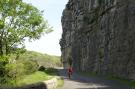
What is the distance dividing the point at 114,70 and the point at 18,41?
2063cm

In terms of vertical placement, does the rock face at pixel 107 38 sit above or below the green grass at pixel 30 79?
above

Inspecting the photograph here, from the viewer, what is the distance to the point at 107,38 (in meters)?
66.5

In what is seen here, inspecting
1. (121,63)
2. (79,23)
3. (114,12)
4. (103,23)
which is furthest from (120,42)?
(79,23)

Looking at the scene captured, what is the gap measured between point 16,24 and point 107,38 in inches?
1022

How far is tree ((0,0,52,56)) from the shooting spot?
1743 inches

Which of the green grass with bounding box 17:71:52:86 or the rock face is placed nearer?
the green grass with bounding box 17:71:52:86

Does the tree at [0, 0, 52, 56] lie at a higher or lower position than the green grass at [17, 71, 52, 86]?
higher

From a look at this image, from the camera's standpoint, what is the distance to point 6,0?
4522cm

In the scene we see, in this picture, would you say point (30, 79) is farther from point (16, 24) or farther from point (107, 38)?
point (107, 38)

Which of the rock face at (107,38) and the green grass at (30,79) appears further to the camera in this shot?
the rock face at (107,38)

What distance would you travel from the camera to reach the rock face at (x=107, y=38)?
173 feet

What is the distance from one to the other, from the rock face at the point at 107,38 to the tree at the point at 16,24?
15.0 meters

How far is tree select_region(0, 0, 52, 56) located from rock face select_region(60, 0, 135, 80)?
1502 cm

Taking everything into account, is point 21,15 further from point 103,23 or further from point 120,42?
point 103,23
